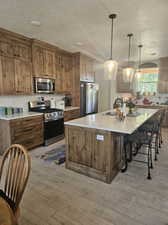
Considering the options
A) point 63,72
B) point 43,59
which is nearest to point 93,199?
point 43,59

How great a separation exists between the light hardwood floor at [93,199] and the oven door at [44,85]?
87.9 inches

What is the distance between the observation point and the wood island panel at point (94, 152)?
7.16ft

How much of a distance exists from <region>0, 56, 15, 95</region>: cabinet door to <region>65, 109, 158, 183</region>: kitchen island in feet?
5.86

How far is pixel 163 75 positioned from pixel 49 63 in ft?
14.7

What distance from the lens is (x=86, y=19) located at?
2.64 metres

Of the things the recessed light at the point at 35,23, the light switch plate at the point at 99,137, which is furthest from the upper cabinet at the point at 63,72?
the light switch plate at the point at 99,137

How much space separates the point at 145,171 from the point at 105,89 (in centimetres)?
522

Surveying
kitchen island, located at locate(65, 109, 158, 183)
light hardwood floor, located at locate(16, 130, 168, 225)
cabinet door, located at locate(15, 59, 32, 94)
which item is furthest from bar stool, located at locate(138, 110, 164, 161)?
cabinet door, located at locate(15, 59, 32, 94)

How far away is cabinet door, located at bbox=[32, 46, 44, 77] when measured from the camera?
3.74 m

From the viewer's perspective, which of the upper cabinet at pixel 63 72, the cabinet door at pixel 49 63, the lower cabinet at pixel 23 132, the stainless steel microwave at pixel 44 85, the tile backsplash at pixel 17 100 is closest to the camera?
the lower cabinet at pixel 23 132

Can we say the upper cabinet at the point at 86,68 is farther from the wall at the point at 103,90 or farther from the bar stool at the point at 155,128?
the bar stool at the point at 155,128

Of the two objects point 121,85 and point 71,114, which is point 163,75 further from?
point 71,114

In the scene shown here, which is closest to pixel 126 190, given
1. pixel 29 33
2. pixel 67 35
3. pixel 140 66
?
pixel 67 35

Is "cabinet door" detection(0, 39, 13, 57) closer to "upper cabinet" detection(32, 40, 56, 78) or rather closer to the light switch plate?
"upper cabinet" detection(32, 40, 56, 78)
